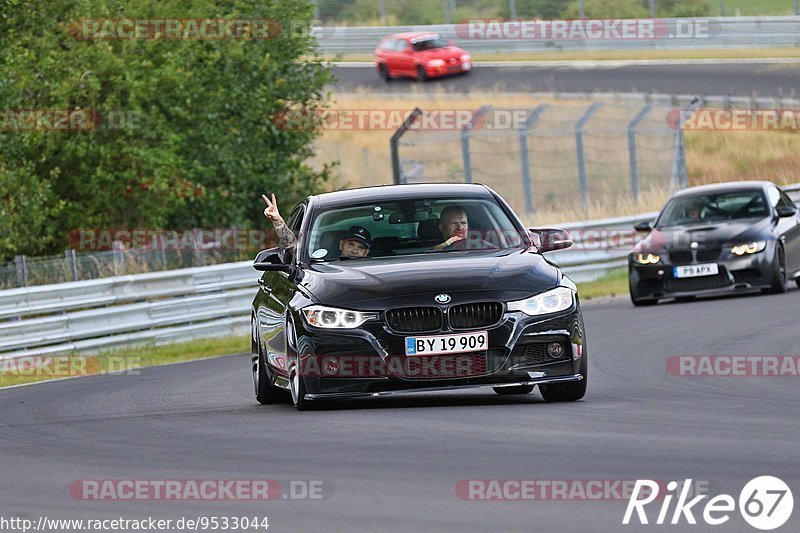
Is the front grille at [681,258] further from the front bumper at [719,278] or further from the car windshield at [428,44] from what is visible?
the car windshield at [428,44]

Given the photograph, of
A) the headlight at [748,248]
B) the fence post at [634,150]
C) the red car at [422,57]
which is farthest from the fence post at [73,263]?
the red car at [422,57]

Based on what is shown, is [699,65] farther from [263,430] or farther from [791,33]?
[263,430]

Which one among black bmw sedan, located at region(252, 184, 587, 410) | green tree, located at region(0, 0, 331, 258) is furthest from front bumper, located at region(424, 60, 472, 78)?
black bmw sedan, located at region(252, 184, 587, 410)

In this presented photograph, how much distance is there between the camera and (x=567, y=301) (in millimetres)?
10672

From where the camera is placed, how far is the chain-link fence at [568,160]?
31.3 m

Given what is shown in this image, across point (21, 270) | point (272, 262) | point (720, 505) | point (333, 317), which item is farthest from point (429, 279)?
point (21, 270)

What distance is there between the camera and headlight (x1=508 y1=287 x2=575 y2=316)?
1041cm

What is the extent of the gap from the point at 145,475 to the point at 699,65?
141 ft

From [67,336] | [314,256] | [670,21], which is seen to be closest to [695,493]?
[314,256]

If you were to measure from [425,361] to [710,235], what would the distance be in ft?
36.5

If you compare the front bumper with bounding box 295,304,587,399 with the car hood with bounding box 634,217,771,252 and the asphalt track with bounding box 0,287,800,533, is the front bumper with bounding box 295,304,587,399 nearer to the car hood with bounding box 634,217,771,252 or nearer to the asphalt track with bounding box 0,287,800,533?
the asphalt track with bounding box 0,287,800,533

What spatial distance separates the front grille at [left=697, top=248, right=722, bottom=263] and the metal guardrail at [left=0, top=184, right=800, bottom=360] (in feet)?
19.5

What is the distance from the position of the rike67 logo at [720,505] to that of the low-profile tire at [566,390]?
3.76 m

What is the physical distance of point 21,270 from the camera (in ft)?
74.1
